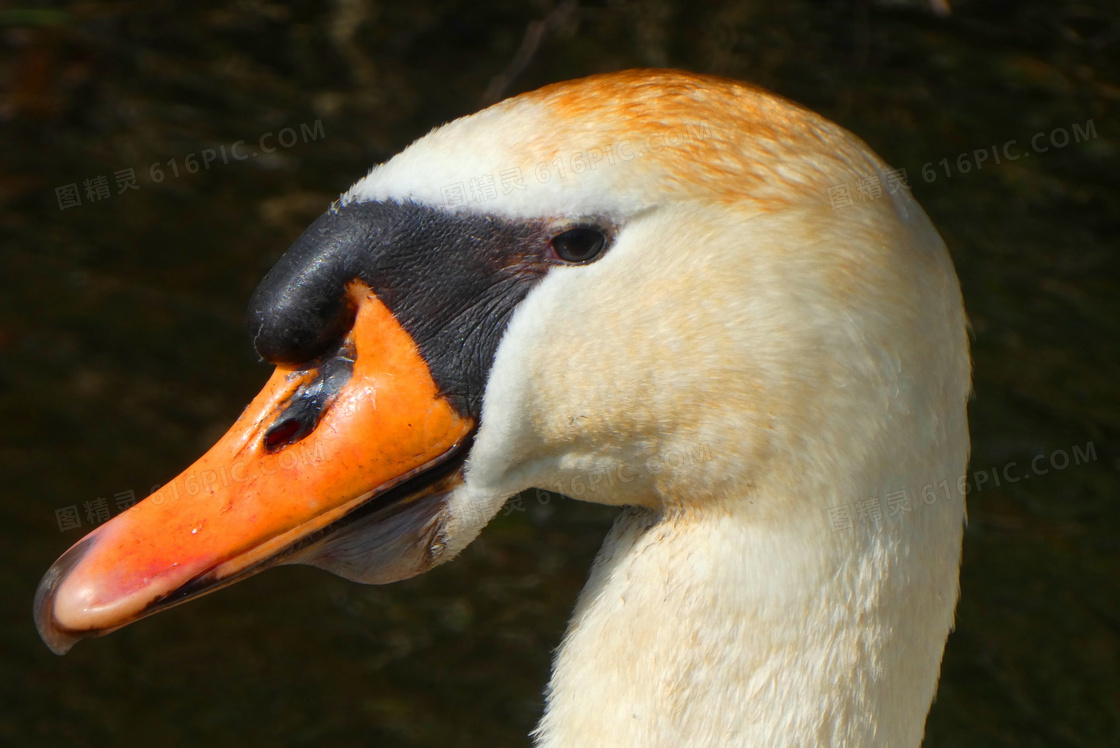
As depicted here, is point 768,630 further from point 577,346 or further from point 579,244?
point 579,244

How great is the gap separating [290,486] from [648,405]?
580 millimetres

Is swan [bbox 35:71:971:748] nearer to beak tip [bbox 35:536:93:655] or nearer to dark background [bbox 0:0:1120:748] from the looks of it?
beak tip [bbox 35:536:93:655]

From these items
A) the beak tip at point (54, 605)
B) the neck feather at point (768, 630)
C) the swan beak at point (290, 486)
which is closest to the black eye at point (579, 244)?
the swan beak at point (290, 486)

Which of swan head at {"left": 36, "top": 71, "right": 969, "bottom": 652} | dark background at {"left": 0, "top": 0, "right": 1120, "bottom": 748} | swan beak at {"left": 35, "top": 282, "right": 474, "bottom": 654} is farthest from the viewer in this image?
dark background at {"left": 0, "top": 0, "right": 1120, "bottom": 748}

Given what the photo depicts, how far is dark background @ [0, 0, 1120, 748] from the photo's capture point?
187 inches

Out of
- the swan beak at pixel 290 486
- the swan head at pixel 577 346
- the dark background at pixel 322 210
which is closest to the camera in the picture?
the swan head at pixel 577 346

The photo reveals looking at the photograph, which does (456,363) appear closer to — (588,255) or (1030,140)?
(588,255)

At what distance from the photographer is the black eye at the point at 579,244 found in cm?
204

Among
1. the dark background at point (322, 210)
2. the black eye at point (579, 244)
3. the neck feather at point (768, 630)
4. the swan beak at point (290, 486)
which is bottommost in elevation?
the dark background at point (322, 210)

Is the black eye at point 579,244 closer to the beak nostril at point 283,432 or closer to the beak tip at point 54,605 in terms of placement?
the beak nostril at point 283,432

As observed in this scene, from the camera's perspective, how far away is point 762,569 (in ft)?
6.63

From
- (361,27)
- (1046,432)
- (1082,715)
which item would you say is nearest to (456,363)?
(1082,715)

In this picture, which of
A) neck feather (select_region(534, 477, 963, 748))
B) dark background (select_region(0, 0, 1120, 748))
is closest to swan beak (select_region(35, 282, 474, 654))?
neck feather (select_region(534, 477, 963, 748))

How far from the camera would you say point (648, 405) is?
2.07 metres
